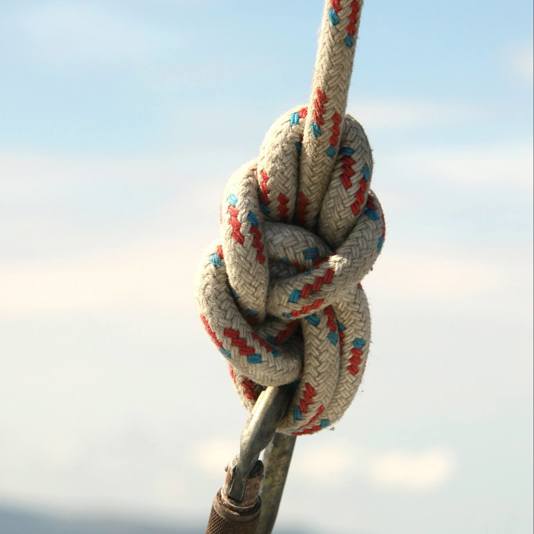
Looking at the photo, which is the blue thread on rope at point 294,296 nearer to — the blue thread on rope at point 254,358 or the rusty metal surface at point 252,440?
the blue thread on rope at point 254,358

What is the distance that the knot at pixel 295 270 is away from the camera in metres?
4.21

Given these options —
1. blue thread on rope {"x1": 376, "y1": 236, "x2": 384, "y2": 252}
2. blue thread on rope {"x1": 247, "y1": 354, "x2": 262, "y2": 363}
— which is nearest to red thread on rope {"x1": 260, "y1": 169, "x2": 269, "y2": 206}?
blue thread on rope {"x1": 376, "y1": 236, "x2": 384, "y2": 252}

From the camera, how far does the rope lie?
4188 millimetres

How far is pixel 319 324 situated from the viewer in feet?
14.2

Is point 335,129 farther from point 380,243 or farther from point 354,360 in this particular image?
point 354,360

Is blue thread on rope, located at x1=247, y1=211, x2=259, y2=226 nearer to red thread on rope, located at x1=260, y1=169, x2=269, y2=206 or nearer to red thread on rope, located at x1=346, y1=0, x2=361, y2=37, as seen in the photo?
red thread on rope, located at x1=260, y1=169, x2=269, y2=206

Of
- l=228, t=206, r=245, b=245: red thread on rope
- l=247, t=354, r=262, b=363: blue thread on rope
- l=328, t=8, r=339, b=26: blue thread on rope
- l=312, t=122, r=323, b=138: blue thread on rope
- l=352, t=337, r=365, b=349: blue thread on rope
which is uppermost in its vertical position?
l=328, t=8, r=339, b=26: blue thread on rope

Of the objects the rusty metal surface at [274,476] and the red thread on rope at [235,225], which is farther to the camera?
the rusty metal surface at [274,476]

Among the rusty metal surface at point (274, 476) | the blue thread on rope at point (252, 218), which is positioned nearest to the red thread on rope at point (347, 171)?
the blue thread on rope at point (252, 218)

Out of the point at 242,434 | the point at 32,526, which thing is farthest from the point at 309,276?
the point at 32,526

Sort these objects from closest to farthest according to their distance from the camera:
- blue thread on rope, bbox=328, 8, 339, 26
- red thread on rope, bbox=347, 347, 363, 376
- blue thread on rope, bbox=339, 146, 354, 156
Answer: blue thread on rope, bbox=328, 8, 339, 26
blue thread on rope, bbox=339, 146, 354, 156
red thread on rope, bbox=347, 347, 363, 376

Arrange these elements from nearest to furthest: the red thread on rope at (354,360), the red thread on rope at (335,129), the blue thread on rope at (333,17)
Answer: the blue thread on rope at (333,17)
the red thread on rope at (335,129)
the red thread on rope at (354,360)

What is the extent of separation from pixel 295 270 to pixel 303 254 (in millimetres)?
63

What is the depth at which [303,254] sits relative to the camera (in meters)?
4.25
